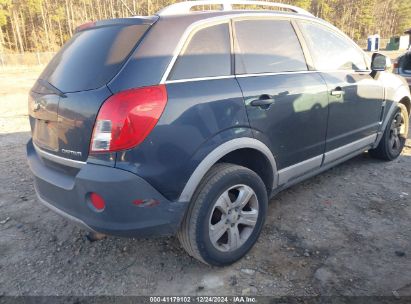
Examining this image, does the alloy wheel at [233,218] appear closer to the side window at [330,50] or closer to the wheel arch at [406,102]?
the side window at [330,50]

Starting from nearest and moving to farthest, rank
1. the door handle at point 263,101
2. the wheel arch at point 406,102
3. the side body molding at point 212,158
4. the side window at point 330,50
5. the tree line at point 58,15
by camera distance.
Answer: the side body molding at point 212,158 < the door handle at point 263,101 < the side window at point 330,50 < the wheel arch at point 406,102 < the tree line at point 58,15

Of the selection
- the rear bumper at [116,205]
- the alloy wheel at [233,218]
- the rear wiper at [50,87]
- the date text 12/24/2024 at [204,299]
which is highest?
the rear wiper at [50,87]

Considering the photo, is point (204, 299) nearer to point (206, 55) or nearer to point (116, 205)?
point (116, 205)

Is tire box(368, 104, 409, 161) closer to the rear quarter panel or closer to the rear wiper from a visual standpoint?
the rear quarter panel

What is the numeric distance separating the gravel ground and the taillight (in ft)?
3.62

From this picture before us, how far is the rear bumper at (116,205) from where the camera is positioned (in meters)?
2.02

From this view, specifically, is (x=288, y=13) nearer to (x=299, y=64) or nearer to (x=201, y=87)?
(x=299, y=64)

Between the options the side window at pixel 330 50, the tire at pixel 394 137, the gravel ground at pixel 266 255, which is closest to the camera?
the gravel ground at pixel 266 255

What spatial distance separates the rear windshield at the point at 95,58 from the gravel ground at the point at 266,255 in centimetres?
140

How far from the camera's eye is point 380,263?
2.56 m

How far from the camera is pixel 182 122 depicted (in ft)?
6.97

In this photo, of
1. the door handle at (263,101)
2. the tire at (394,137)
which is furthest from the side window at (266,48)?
the tire at (394,137)

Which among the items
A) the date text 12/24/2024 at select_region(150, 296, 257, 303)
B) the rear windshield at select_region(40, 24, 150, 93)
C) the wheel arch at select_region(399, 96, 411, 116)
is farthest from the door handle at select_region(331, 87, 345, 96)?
the date text 12/24/2024 at select_region(150, 296, 257, 303)

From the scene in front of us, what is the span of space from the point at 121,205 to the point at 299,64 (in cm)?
204
